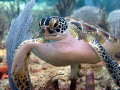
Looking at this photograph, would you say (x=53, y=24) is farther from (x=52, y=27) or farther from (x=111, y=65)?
(x=111, y=65)

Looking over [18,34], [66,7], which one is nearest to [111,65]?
[18,34]

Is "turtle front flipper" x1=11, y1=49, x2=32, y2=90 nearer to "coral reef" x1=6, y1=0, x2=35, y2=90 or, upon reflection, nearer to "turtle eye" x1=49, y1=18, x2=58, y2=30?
"coral reef" x1=6, y1=0, x2=35, y2=90

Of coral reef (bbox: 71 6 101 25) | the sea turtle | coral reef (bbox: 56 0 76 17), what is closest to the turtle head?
the sea turtle

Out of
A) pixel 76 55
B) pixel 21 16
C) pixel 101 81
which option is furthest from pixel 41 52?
pixel 101 81

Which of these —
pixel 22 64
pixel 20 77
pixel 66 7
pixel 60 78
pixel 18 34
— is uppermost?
pixel 66 7

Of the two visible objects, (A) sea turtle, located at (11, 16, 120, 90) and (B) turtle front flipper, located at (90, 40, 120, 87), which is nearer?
(B) turtle front flipper, located at (90, 40, 120, 87)

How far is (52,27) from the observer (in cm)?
166

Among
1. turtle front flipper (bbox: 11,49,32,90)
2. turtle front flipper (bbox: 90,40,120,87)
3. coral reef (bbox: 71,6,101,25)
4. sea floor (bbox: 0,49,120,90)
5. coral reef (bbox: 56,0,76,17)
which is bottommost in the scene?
sea floor (bbox: 0,49,120,90)

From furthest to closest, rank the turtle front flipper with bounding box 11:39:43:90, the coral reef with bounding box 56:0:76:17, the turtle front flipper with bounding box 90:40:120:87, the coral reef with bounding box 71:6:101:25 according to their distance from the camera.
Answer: the coral reef with bounding box 56:0:76:17 < the coral reef with bounding box 71:6:101:25 < the turtle front flipper with bounding box 11:39:43:90 < the turtle front flipper with bounding box 90:40:120:87

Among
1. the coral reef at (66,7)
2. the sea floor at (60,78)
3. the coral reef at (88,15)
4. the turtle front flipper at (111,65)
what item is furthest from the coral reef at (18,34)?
the coral reef at (66,7)

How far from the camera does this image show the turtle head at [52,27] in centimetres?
165

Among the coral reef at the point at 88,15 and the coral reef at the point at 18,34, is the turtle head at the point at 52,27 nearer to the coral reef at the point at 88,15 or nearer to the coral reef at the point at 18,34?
the coral reef at the point at 18,34

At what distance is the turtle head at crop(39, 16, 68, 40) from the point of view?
65.1 inches

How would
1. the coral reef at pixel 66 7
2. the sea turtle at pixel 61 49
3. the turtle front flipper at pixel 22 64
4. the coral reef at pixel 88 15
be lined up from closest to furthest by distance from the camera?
the sea turtle at pixel 61 49 → the turtle front flipper at pixel 22 64 → the coral reef at pixel 88 15 → the coral reef at pixel 66 7
